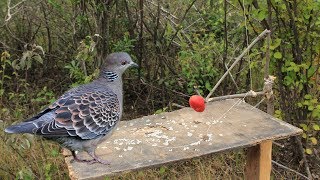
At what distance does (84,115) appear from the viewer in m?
2.76

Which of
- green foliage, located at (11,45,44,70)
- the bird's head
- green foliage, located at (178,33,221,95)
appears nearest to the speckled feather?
the bird's head

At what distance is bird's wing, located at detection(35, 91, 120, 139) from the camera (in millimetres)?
2670

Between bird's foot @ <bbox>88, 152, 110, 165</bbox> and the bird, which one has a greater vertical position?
the bird

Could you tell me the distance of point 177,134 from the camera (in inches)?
119

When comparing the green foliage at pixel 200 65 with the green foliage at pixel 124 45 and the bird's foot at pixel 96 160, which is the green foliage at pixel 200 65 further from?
the bird's foot at pixel 96 160

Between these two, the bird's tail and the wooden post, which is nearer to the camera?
the bird's tail

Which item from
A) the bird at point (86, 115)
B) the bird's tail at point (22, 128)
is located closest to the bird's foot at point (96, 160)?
the bird at point (86, 115)

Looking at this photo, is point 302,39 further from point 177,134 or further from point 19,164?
point 19,164

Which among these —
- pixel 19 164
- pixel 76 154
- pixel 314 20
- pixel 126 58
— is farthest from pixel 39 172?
pixel 314 20

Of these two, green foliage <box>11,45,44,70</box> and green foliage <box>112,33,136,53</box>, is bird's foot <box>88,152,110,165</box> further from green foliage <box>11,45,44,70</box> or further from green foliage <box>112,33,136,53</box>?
green foliage <box>112,33,136,53</box>

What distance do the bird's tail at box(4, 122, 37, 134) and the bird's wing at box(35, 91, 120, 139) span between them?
3 cm

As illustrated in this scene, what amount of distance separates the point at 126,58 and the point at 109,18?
202 centimetres

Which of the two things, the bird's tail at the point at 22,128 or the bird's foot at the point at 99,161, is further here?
the bird's foot at the point at 99,161

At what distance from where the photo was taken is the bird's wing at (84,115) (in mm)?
2670
